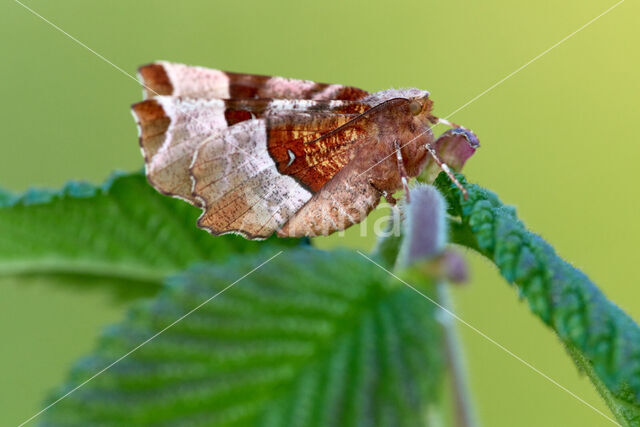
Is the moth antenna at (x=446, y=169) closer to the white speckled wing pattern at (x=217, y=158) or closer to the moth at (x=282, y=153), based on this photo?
the moth at (x=282, y=153)

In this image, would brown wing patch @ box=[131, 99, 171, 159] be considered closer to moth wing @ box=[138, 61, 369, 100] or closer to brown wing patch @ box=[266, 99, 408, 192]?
moth wing @ box=[138, 61, 369, 100]

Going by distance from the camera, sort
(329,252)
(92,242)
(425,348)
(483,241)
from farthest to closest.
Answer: (92,242), (483,241), (329,252), (425,348)

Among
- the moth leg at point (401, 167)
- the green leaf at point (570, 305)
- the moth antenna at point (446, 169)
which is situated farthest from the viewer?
the moth leg at point (401, 167)

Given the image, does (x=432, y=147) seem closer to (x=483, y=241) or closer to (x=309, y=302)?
(x=483, y=241)

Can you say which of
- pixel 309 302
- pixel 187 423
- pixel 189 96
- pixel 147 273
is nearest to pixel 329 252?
pixel 309 302

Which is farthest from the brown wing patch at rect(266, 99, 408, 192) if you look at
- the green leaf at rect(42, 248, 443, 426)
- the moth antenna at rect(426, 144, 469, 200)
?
the green leaf at rect(42, 248, 443, 426)

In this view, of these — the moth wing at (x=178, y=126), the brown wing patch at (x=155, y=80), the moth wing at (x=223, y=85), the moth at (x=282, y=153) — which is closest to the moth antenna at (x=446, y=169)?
the moth at (x=282, y=153)

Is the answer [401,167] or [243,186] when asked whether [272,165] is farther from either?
[401,167]

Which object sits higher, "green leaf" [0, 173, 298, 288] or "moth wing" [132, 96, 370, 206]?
"moth wing" [132, 96, 370, 206]
